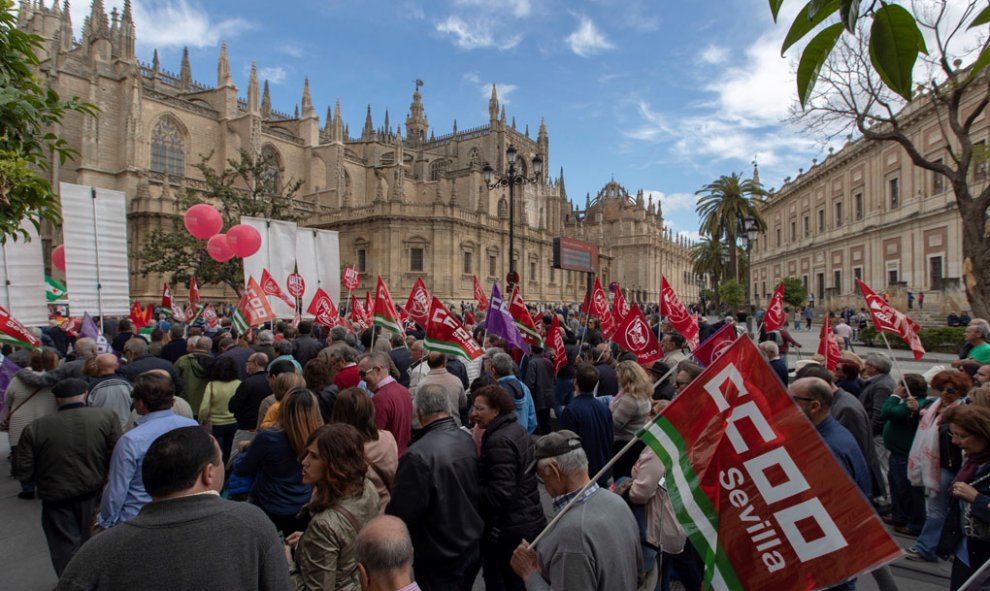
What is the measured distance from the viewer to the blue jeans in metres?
4.55

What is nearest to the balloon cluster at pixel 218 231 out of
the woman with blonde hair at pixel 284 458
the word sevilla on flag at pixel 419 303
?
the word sevilla on flag at pixel 419 303

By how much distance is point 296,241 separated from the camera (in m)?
14.6

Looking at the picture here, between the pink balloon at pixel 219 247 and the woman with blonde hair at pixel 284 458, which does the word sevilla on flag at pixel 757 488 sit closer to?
the woman with blonde hair at pixel 284 458

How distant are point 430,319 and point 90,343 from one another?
14.8 feet

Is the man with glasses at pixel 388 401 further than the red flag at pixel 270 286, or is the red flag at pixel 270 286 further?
the red flag at pixel 270 286

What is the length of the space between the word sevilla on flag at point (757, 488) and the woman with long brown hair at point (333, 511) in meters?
1.58

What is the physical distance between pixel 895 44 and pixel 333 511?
119 inches

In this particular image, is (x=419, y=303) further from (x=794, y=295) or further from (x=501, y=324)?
(x=794, y=295)

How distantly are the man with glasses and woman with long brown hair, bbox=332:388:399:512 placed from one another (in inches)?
38.4

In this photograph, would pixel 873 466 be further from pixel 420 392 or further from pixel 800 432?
pixel 420 392

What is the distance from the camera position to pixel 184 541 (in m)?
1.92

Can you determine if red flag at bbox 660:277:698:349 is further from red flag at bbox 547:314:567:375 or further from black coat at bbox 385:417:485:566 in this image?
black coat at bbox 385:417:485:566

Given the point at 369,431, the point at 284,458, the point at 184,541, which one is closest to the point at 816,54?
the point at 184,541

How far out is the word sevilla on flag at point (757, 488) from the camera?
212cm
